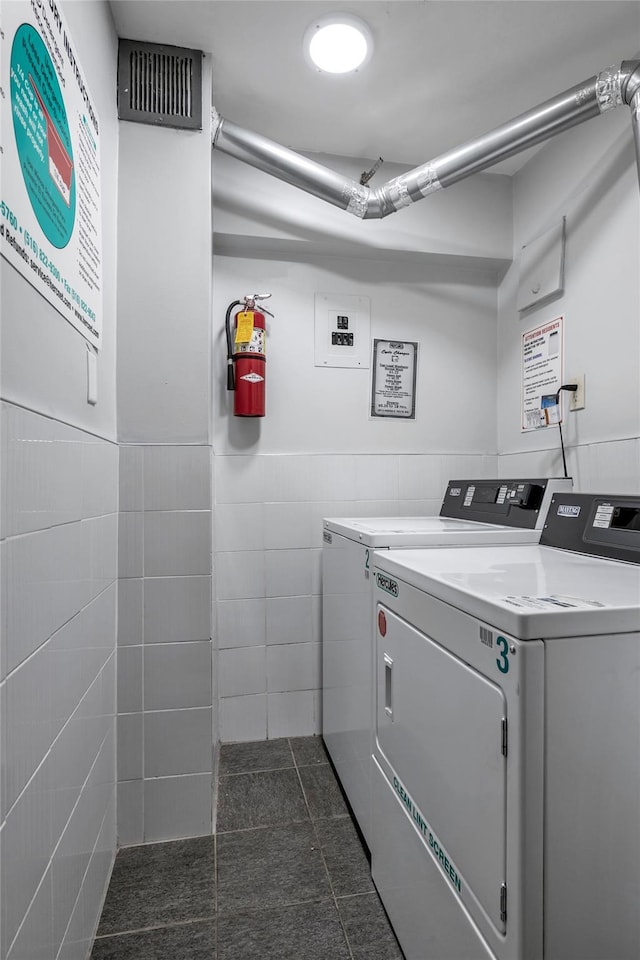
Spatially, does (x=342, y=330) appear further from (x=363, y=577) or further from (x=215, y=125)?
(x=363, y=577)

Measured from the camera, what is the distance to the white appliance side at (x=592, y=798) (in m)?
0.70

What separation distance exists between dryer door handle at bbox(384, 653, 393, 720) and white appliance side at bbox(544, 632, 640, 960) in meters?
0.53

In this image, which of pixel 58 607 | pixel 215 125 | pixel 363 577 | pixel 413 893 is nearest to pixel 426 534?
pixel 363 577

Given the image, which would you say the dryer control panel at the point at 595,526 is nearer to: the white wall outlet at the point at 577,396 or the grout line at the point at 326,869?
the white wall outlet at the point at 577,396

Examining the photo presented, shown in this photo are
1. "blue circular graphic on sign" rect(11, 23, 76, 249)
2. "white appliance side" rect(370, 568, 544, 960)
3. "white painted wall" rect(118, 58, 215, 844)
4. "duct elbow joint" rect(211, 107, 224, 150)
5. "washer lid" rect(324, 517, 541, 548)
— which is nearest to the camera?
"white appliance side" rect(370, 568, 544, 960)

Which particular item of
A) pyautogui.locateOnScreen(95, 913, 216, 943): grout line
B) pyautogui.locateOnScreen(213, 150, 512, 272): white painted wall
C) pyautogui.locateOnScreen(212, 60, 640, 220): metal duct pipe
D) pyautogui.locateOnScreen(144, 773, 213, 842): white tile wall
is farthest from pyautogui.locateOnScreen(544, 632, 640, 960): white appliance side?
pyautogui.locateOnScreen(213, 150, 512, 272): white painted wall

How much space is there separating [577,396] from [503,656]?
1.43m

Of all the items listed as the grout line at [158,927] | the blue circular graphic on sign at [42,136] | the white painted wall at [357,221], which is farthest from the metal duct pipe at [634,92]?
the grout line at [158,927]

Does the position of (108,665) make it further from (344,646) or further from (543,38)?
(543,38)

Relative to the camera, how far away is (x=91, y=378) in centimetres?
121

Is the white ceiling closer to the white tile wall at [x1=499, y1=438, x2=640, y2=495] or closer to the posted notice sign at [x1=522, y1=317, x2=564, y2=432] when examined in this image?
the posted notice sign at [x1=522, y1=317, x2=564, y2=432]

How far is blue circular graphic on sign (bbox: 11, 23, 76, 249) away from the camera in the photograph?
2.61ft

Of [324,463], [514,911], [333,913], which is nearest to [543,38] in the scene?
[324,463]

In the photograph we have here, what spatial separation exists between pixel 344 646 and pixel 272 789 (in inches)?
24.0
